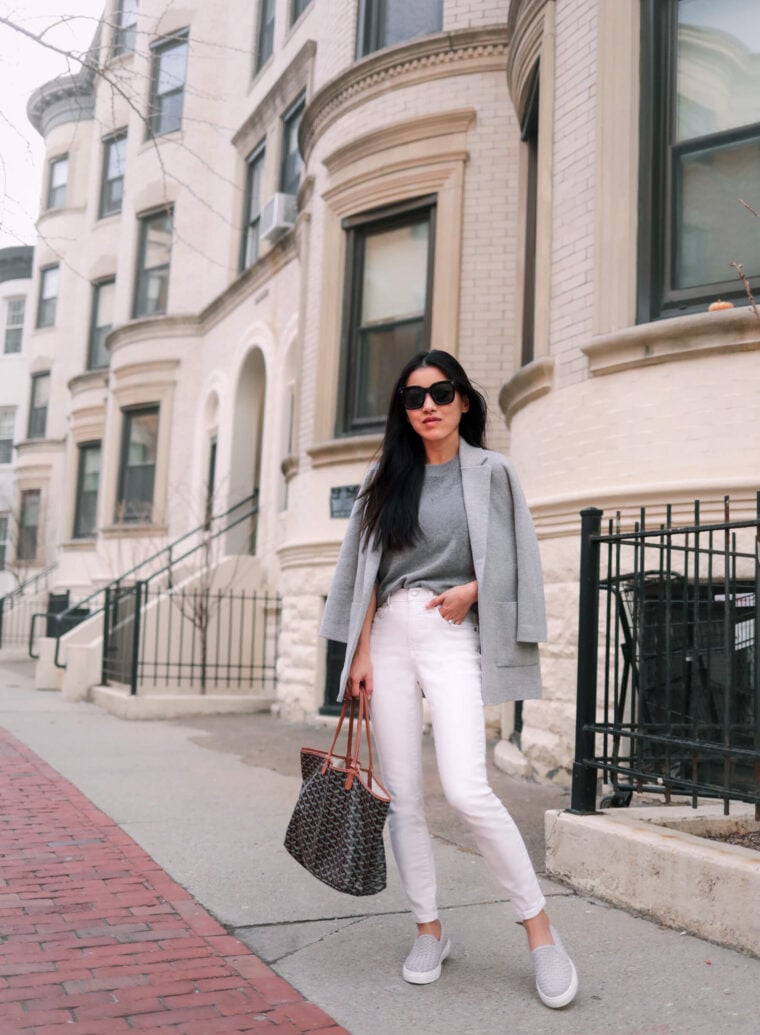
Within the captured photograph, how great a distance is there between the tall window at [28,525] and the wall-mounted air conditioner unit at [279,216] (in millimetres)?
15238

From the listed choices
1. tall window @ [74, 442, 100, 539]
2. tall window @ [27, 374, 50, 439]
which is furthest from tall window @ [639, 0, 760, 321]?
tall window @ [27, 374, 50, 439]

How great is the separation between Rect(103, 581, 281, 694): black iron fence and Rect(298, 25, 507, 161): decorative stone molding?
5.47 metres

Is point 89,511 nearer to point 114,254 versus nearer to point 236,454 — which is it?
point 114,254

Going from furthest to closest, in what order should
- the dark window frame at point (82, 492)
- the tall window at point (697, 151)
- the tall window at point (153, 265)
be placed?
the dark window frame at point (82, 492)
the tall window at point (153, 265)
the tall window at point (697, 151)

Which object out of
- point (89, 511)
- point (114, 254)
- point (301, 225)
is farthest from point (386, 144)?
point (89, 511)

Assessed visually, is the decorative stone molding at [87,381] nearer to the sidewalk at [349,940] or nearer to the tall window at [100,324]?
the tall window at [100,324]

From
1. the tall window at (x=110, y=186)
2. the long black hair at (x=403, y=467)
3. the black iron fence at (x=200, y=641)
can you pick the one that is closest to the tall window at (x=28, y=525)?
the tall window at (x=110, y=186)

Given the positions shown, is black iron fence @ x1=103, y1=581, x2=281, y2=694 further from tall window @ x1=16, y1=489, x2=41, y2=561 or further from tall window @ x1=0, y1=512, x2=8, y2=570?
tall window @ x1=0, y1=512, x2=8, y2=570

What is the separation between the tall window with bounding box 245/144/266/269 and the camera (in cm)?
1608

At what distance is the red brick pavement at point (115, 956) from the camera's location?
122 inches

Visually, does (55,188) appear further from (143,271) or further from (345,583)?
(345,583)

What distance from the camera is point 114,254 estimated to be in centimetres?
2097

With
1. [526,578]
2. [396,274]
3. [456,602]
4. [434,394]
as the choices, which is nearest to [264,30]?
[396,274]

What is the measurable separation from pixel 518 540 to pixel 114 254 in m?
19.0
